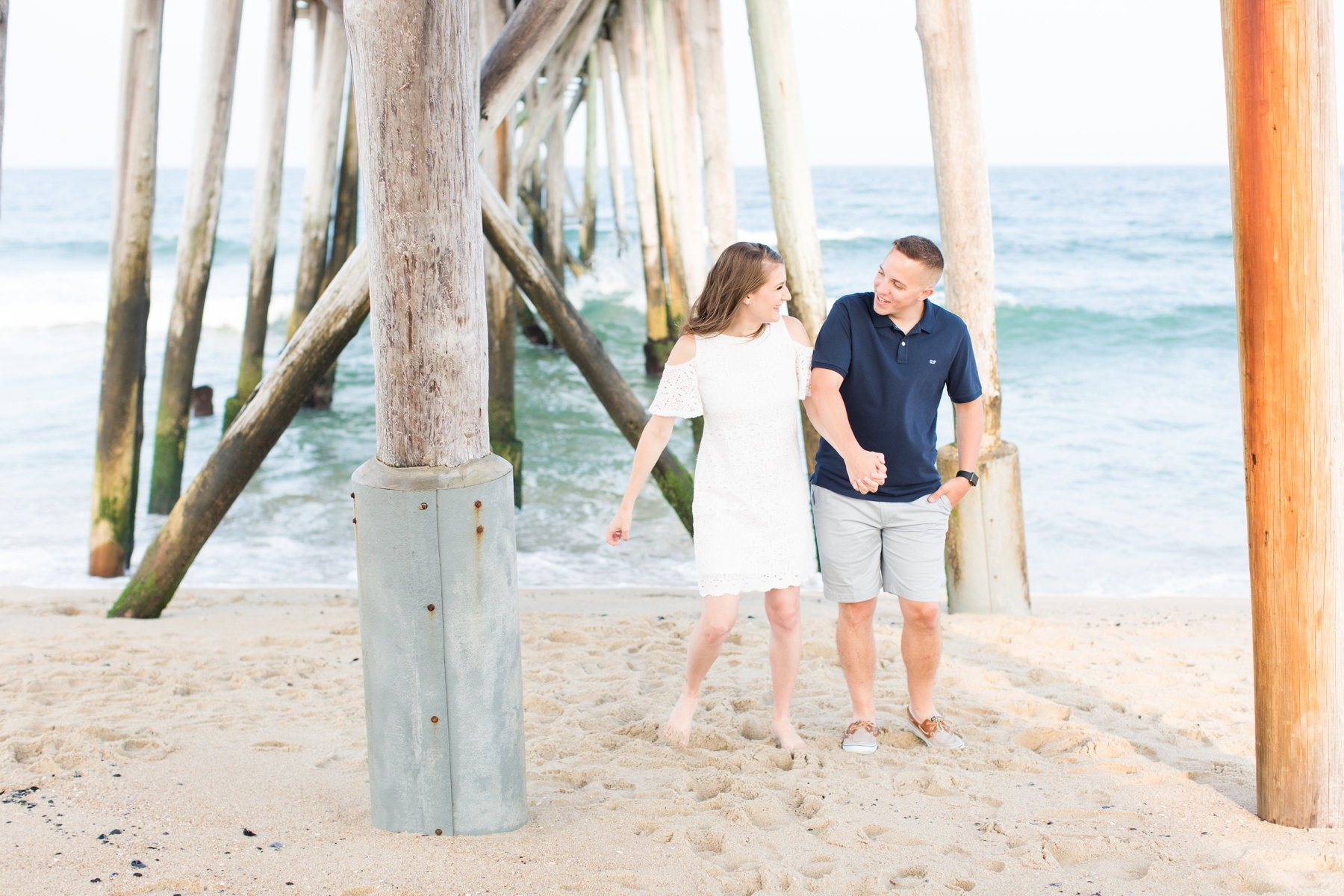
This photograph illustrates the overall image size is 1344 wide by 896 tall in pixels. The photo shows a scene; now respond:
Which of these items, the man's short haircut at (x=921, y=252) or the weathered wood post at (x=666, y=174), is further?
the weathered wood post at (x=666, y=174)

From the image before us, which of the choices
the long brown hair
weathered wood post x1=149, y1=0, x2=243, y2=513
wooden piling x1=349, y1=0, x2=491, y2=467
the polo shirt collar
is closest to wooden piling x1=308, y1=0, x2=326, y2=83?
weathered wood post x1=149, y1=0, x2=243, y2=513

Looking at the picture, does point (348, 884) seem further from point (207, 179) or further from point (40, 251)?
point (40, 251)

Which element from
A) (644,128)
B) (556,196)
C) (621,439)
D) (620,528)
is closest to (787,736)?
(620,528)

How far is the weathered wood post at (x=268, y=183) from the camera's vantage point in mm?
7930

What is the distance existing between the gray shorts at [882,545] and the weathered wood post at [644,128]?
29.3ft

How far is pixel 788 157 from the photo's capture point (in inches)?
212

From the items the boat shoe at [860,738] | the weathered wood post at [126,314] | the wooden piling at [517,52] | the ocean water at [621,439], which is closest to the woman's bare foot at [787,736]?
the boat shoe at [860,738]

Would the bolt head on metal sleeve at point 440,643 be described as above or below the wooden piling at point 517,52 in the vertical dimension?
below

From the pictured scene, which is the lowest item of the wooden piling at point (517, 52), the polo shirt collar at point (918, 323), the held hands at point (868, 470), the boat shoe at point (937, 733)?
the boat shoe at point (937, 733)

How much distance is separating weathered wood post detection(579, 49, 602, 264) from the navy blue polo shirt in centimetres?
1546

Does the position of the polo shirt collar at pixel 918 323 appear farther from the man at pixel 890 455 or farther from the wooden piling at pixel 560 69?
the wooden piling at pixel 560 69

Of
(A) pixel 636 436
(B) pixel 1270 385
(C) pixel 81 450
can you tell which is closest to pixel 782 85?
(A) pixel 636 436

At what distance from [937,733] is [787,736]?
451mm

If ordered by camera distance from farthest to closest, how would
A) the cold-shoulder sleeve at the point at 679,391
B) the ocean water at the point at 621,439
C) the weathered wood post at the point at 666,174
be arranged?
the weathered wood post at the point at 666,174
the ocean water at the point at 621,439
the cold-shoulder sleeve at the point at 679,391
